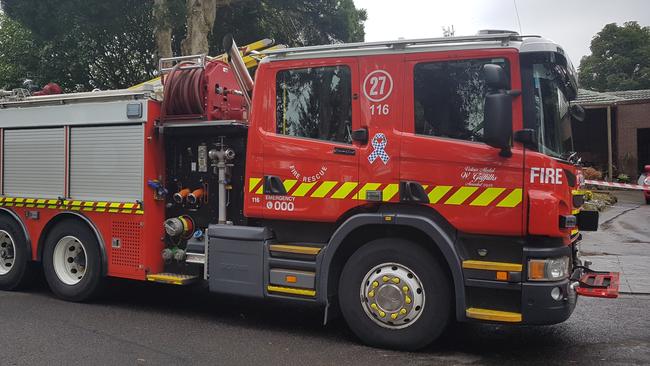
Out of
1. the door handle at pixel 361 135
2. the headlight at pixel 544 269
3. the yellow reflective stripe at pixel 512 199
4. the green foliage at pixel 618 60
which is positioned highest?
the green foliage at pixel 618 60

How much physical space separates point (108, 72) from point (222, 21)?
531 cm

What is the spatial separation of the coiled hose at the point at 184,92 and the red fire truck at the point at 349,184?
0.02 meters

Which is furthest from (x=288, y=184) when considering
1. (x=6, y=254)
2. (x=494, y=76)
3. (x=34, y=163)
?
(x=6, y=254)

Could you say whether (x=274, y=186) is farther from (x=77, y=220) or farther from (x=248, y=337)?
(x=77, y=220)

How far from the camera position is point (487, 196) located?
5043 millimetres

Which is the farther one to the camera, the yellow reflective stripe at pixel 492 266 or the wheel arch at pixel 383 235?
the wheel arch at pixel 383 235

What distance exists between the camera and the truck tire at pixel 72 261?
23.1 ft

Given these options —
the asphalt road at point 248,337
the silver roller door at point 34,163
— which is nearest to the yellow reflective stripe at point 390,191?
the asphalt road at point 248,337

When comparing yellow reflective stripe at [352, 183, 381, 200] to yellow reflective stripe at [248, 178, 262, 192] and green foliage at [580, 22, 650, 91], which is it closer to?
yellow reflective stripe at [248, 178, 262, 192]

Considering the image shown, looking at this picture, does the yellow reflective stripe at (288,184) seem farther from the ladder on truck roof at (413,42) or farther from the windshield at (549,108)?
the windshield at (549,108)

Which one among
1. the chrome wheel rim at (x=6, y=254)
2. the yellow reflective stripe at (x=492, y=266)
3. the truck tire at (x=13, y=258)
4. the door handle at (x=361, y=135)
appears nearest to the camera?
the yellow reflective stripe at (x=492, y=266)

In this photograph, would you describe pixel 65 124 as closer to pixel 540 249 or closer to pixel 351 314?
pixel 351 314

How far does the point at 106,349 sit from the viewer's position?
5.41 metres
